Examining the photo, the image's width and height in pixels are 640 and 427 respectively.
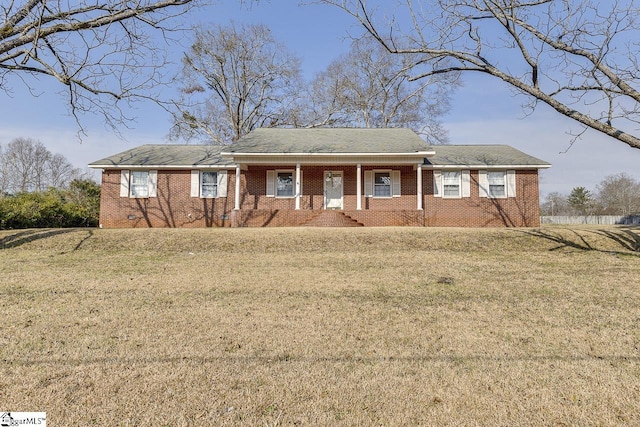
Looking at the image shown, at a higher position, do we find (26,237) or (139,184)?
(139,184)

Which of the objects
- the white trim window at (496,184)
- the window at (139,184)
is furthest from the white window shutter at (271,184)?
the white trim window at (496,184)

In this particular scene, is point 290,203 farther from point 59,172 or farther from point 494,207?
point 59,172

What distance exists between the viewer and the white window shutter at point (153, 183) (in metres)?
17.8

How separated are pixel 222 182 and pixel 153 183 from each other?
3.31m

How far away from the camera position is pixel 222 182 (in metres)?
17.9

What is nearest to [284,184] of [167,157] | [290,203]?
[290,203]

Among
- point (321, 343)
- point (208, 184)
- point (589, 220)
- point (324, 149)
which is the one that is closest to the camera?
point (321, 343)

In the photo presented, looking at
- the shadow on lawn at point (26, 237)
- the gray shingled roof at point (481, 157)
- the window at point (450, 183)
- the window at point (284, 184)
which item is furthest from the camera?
the window at point (284, 184)

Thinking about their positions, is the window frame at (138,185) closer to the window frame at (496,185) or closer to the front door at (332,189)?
the front door at (332,189)

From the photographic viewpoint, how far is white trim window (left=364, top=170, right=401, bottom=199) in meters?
17.7

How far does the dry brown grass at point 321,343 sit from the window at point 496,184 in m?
9.37

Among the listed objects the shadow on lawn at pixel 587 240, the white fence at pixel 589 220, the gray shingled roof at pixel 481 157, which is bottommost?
the shadow on lawn at pixel 587 240

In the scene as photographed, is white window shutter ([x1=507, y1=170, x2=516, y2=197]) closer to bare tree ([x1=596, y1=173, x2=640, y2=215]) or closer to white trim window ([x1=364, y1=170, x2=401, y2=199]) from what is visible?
white trim window ([x1=364, y1=170, x2=401, y2=199])

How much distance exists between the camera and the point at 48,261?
903cm
